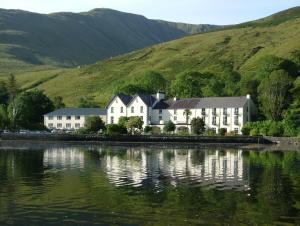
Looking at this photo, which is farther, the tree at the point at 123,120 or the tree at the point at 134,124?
the tree at the point at 123,120

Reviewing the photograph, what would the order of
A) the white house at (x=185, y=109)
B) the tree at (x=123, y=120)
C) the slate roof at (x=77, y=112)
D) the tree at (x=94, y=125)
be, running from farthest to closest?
1. the slate roof at (x=77, y=112)
2. the tree at (x=123, y=120)
3. the white house at (x=185, y=109)
4. the tree at (x=94, y=125)

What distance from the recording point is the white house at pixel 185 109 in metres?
143

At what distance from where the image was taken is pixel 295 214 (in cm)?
3141

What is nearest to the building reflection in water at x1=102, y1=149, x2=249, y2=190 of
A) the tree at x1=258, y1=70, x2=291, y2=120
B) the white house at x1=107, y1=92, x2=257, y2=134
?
the white house at x1=107, y1=92, x2=257, y2=134

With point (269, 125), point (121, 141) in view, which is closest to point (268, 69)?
point (269, 125)

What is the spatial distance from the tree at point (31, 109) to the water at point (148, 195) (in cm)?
10003

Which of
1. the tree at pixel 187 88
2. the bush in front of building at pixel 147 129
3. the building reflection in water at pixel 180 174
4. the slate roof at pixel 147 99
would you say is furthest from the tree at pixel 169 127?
the building reflection in water at pixel 180 174

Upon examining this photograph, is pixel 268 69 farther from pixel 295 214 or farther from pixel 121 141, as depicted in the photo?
pixel 295 214

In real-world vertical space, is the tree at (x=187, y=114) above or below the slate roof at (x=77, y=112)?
below

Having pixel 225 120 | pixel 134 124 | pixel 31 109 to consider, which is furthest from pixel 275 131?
pixel 31 109

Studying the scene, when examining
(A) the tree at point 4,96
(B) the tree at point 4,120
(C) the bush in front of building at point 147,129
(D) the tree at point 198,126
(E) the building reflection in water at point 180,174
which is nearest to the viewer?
(E) the building reflection in water at point 180,174

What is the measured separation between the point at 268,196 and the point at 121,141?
274 feet

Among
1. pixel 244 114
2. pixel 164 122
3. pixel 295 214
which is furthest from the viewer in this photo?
pixel 164 122

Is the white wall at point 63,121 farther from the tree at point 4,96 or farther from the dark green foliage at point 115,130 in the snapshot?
the dark green foliage at point 115,130
